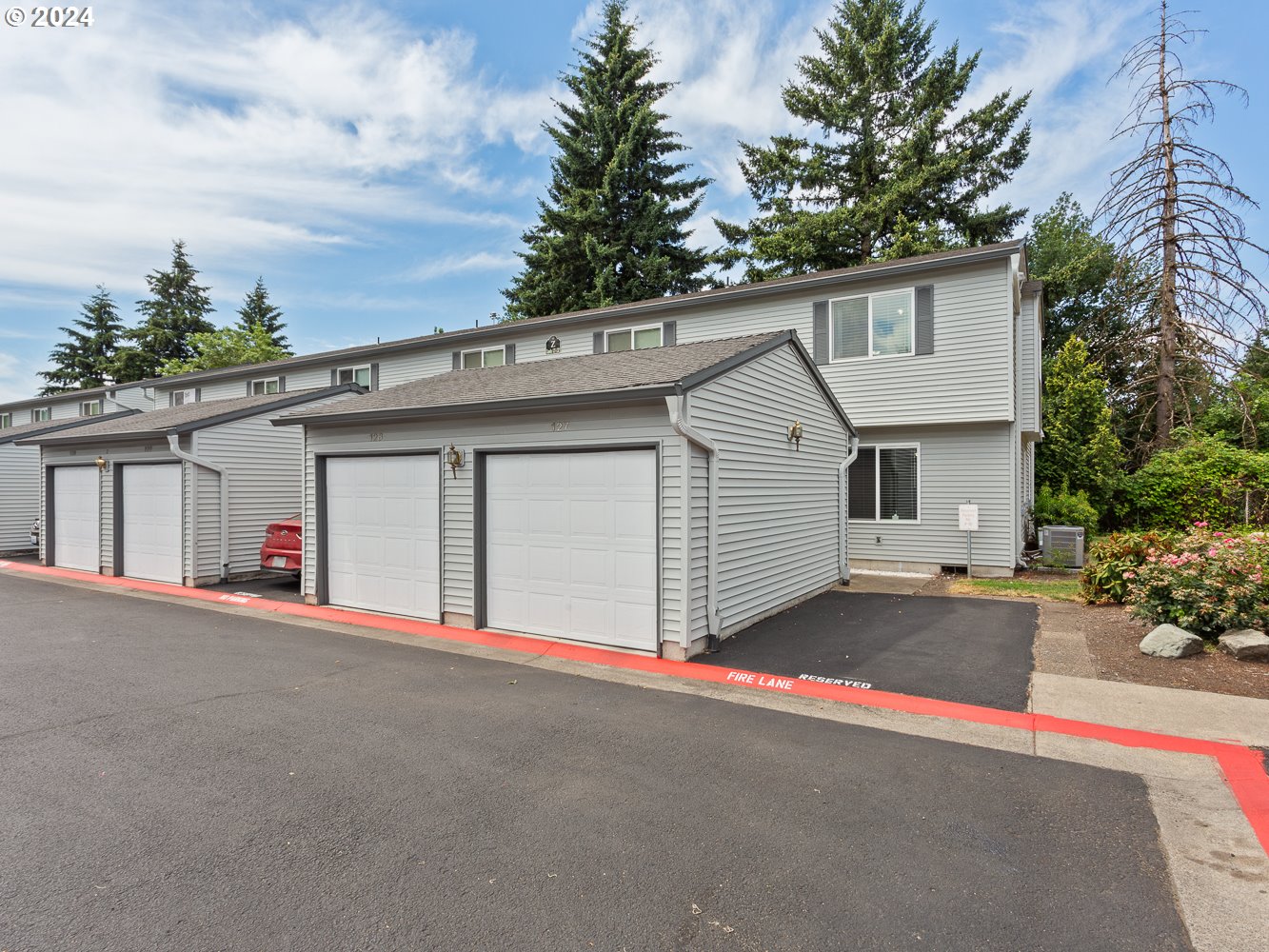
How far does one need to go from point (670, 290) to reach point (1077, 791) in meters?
25.4

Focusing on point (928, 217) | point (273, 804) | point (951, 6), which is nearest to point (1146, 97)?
point (928, 217)

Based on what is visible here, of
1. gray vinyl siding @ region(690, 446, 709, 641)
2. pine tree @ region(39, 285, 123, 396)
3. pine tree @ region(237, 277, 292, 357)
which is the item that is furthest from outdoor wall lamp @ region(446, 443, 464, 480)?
pine tree @ region(39, 285, 123, 396)

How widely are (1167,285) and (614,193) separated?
64.9 ft

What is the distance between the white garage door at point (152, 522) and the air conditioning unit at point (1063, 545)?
16761 millimetres

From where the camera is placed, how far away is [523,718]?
4.91 metres

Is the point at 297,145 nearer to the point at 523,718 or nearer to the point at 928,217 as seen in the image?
the point at 523,718

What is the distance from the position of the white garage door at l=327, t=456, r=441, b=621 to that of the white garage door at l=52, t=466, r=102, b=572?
8007 mm

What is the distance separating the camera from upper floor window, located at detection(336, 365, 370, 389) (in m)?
18.9

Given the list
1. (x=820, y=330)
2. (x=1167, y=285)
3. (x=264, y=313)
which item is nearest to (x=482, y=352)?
(x=820, y=330)

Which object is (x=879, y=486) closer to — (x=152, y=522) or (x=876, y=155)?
(x=152, y=522)

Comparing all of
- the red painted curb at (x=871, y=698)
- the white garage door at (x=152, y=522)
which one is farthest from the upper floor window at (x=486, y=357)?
the red painted curb at (x=871, y=698)

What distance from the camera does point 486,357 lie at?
56.0ft

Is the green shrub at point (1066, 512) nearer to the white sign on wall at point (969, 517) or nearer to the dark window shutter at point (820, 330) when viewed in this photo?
the white sign on wall at point (969, 517)

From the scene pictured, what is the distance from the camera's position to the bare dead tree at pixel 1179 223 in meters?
17.2
